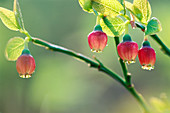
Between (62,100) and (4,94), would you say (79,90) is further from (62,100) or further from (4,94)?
(4,94)

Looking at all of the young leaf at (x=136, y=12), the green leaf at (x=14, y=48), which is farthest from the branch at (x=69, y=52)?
the young leaf at (x=136, y=12)

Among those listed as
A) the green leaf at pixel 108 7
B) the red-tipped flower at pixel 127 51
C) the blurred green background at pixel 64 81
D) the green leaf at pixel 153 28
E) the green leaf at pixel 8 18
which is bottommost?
the blurred green background at pixel 64 81

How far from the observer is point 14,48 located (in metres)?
1.02

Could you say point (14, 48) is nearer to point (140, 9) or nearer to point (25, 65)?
point (25, 65)

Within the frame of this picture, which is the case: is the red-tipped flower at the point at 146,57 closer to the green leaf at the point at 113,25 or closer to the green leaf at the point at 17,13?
the green leaf at the point at 113,25

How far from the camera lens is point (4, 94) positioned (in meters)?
13.0

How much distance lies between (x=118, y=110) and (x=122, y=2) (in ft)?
36.4

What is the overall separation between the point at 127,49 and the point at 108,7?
17 centimetres

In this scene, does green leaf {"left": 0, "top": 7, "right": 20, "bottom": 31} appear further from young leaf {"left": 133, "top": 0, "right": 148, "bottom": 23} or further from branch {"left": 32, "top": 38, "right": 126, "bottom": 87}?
young leaf {"left": 133, "top": 0, "right": 148, "bottom": 23}

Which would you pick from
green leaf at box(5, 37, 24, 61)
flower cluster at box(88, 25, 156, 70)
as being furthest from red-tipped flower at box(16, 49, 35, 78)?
flower cluster at box(88, 25, 156, 70)

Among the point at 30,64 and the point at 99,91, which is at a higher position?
the point at 30,64

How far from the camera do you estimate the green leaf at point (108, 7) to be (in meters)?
0.85

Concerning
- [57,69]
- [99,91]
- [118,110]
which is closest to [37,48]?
[57,69]

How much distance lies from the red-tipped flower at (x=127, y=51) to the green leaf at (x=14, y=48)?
16.4 inches
